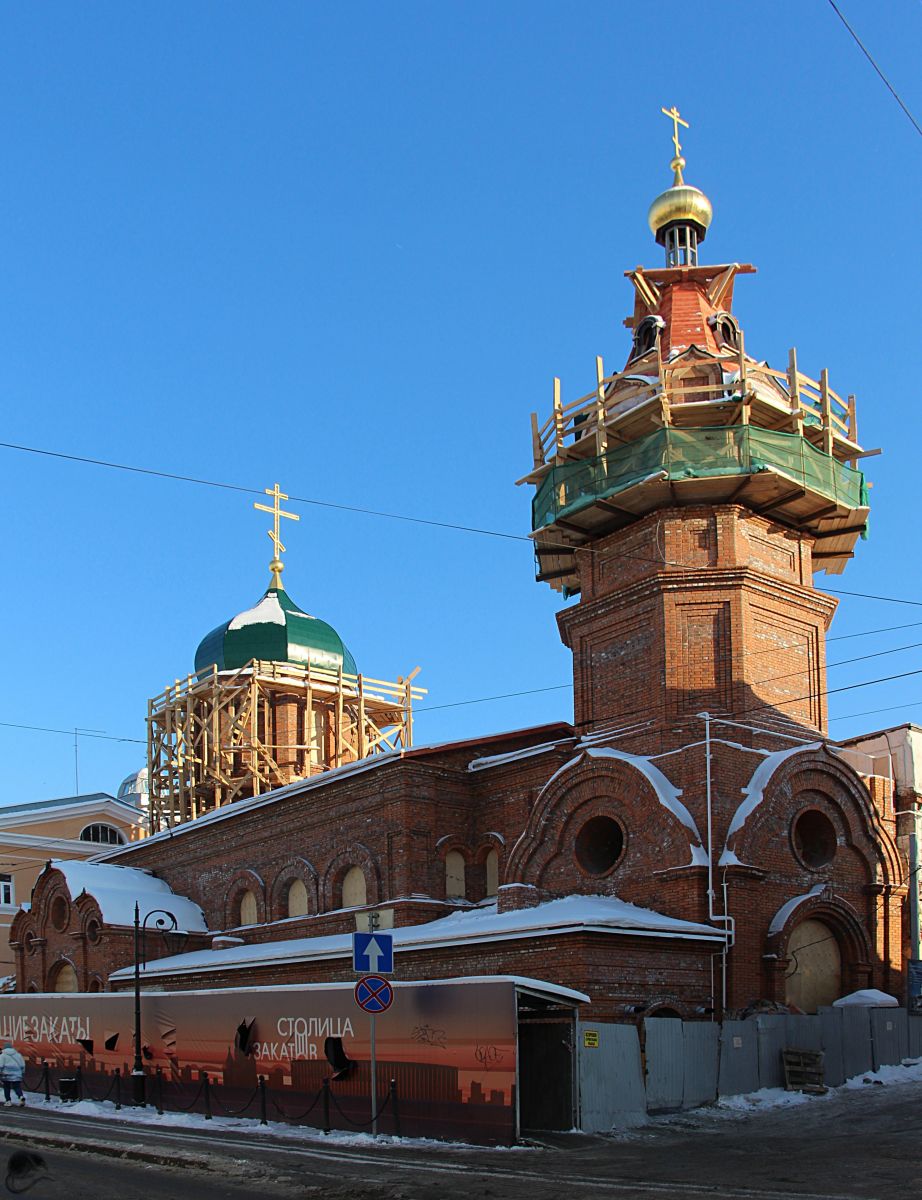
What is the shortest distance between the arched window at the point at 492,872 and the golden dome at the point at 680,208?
14.8 metres

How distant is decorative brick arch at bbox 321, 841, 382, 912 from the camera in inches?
1191

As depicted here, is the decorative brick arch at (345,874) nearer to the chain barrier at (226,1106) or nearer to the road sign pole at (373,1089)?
the chain barrier at (226,1106)

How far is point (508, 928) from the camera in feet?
74.2

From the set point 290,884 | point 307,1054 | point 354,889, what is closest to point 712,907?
point 307,1054

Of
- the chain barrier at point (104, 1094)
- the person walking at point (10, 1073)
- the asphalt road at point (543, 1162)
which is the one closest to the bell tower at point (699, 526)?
the asphalt road at point (543, 1162)

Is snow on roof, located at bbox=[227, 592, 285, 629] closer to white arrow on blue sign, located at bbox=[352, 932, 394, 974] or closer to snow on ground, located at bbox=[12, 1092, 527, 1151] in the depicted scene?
snow on ground, located at bbox=[12, 1092, 527, 1151]

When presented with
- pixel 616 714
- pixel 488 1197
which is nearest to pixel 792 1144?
pixel 488 1197

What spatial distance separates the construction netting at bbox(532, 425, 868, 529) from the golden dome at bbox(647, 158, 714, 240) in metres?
6.99

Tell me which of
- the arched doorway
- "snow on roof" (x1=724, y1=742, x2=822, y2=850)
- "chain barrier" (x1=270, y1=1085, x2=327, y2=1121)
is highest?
"snow on roof" (x1=724, y1=742, x2=822, y2=850)

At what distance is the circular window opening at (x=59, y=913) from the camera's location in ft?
125

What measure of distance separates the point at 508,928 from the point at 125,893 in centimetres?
1796

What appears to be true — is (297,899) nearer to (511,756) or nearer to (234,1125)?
(511,756)

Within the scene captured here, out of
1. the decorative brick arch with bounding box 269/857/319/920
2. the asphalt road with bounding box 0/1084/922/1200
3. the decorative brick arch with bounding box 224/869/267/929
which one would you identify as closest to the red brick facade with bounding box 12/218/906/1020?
the decorative brick arch with bounding box 269/857/319/920

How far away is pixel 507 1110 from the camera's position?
17.2 metres
